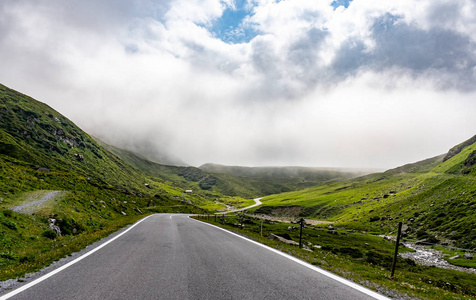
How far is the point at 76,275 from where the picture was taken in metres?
7.23

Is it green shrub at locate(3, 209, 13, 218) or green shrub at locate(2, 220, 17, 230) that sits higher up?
green shrub at locate(3, 209, 13, 218)

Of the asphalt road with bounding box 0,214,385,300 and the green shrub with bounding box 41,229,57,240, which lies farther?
the green shrub with bounding box 41,229,57,240

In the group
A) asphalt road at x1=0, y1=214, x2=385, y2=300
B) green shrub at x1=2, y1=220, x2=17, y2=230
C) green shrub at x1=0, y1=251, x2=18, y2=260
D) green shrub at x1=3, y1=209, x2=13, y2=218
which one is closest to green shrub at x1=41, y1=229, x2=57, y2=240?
green shrub at x1=2, y1=220, x2=17, y2=230

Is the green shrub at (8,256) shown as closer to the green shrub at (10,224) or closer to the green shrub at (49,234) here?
the green shrub at (10,224)

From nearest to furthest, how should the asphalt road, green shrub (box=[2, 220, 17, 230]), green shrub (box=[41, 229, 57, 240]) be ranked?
the asphalt road < green shrub (box=[2, 220, 17, 230]) < green shrub (box=[41, 229, 57, 240])

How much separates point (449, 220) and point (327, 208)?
85.2 metres

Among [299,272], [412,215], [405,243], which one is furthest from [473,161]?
[299,272]

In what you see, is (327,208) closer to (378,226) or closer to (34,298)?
(378,226)

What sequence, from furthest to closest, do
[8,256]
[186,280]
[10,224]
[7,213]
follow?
1. [7,213]
2. [10,224]
3. [8,256]
4. [186,280]

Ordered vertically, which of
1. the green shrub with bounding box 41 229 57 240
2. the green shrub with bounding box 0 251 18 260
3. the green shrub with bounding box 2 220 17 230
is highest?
the green shrub with bounding box 2 220 17 230

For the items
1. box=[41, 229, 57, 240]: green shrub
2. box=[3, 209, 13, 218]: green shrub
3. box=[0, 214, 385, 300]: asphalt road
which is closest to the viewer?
box=[0, 214, 385, 300]: asphalt road

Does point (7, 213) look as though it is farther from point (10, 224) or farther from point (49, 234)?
point (49, 234)

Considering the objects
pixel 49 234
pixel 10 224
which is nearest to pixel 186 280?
pixel 10 224

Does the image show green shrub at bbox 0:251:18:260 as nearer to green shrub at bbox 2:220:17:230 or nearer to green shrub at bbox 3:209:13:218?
green shrub at bbox 2:220:17:230
